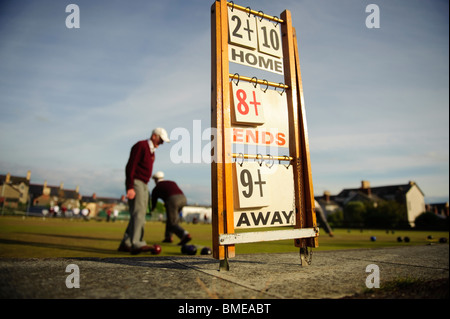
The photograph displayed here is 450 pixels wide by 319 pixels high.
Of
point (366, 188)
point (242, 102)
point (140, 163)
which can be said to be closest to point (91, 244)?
point (140, 163)

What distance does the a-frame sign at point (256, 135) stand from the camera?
2906 mm

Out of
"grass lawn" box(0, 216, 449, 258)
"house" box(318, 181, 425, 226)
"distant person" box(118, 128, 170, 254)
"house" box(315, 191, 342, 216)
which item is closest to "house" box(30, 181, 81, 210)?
"house" box(315, 191, 342, 216)

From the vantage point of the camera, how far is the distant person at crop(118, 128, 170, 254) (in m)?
4.71

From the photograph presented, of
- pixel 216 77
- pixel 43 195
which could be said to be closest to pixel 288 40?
pixel 216 77

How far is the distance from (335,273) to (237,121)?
2.02 m

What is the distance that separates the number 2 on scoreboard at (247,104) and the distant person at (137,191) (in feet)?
8.89

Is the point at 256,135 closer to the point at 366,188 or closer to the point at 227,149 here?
the point at 227,149

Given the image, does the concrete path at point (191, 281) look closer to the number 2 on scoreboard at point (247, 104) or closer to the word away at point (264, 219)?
the word away at point (264, 219)

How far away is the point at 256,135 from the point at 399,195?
54.9m

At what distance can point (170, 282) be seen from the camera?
85.4 inches

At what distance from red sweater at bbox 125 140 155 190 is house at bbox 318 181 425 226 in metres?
47.6

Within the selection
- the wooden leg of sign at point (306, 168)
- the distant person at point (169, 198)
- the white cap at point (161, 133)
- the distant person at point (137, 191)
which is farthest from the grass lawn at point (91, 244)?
the white cap at point (161, 133)

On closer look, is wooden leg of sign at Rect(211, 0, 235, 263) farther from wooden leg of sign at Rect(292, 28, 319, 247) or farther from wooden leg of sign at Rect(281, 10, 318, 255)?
wooden leg of sign at Rect(292, 28, 319, 247)

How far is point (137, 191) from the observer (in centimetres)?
484
